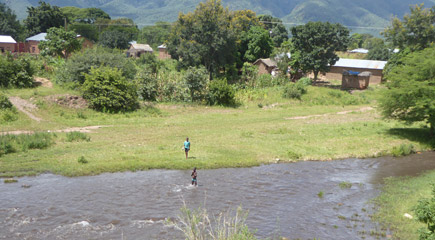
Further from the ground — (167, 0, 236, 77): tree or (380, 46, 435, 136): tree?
(167, 0, 236, 77): tree

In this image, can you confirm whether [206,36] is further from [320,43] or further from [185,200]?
[185,200]

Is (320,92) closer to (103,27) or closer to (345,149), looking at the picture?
(345,149)

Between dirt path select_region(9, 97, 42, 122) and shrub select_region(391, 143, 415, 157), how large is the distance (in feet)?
98.2

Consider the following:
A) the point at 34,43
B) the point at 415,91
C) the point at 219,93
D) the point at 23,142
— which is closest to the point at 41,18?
the point at 34,43

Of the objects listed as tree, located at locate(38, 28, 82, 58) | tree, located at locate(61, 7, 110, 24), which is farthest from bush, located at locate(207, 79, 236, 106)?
tree, located at locate(61, 7, 110, 24)

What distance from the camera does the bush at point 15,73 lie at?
130 feet

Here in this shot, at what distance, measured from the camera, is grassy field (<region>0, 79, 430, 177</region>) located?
81.3 ft

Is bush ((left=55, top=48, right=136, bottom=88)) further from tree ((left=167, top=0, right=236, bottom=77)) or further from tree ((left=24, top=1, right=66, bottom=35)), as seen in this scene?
tree ((left=24, top=1, right=66, bottom=35))

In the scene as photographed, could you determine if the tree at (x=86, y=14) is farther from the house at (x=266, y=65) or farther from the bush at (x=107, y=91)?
the bush at (x=107, y=91)

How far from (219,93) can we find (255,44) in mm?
20736

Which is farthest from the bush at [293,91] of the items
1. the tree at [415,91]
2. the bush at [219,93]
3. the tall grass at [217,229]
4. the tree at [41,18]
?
the tree at [41,18]

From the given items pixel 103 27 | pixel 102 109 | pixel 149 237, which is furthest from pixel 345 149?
pixel 103 27

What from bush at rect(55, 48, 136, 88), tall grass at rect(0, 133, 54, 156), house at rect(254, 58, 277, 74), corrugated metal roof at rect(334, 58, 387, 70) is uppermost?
corrugated metal roof at rect(334, 58, 387, 70)

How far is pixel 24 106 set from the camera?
1415 inches
